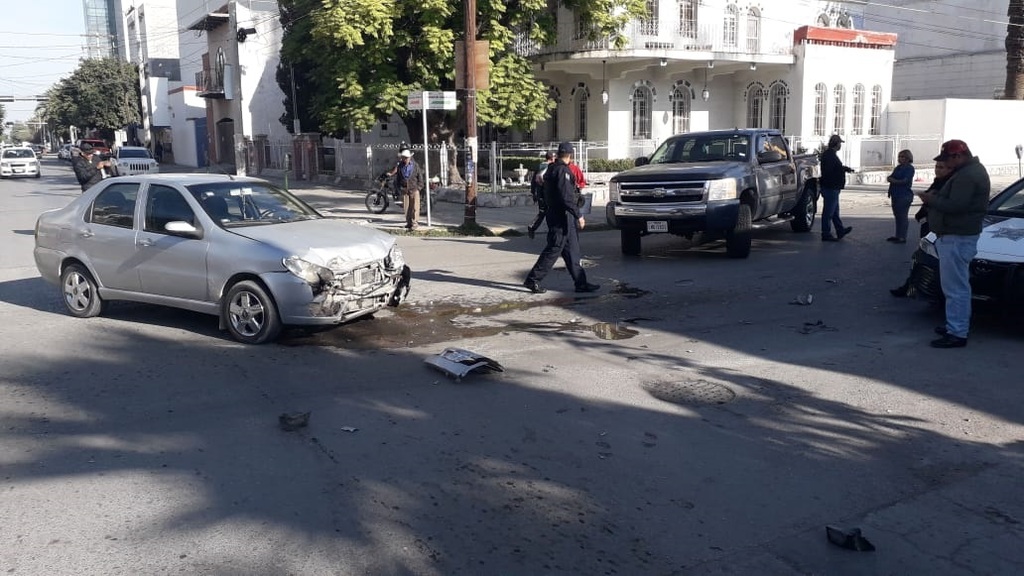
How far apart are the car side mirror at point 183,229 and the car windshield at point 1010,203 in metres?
8.30

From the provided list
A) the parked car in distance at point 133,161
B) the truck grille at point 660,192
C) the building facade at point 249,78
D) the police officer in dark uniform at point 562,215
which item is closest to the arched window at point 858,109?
the truck grille at point 660,192

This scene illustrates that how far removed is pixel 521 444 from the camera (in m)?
5.34

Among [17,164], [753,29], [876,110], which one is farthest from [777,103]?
[17,164]

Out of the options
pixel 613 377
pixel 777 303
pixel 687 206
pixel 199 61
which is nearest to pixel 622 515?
pixel 613 377

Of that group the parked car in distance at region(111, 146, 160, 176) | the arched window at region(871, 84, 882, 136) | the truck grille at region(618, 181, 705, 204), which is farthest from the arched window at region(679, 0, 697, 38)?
the parked car in distance at region(111, 146, 160, 176)

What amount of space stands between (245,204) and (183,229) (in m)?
0.80

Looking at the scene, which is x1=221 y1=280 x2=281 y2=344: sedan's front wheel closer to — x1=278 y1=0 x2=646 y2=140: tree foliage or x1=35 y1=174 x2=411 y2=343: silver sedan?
x1=35 y1=174 x2=411 y2=343: silver sedan

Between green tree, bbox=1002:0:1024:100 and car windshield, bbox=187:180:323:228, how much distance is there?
32.7 m

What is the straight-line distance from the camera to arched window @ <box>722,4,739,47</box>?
30344 mm

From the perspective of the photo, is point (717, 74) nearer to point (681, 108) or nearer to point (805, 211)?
point (681, 108)

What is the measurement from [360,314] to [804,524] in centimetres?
487

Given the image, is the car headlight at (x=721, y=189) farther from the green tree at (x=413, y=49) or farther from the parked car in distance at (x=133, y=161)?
the parked car in distance at (x=133, y=161)

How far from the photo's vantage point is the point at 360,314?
801 cm

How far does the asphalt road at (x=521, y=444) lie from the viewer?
4.01 m
